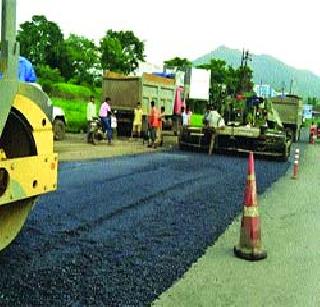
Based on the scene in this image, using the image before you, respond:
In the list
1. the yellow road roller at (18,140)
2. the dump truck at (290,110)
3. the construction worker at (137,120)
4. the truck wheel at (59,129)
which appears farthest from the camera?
the dump truck at (290,110)

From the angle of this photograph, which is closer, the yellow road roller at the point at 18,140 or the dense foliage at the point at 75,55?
the yellow road roller at the point at 18,140

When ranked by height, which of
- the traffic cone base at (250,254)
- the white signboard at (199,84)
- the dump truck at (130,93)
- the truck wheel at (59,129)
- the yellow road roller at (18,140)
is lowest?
the traffic cone base at (250,254)

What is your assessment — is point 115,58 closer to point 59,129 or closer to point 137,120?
point 137,120

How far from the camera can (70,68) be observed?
6594 cm

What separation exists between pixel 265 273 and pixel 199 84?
5141 cm

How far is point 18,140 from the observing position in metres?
4.66

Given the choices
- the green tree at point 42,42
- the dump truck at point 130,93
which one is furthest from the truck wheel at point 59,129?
the green tree at point 42,42

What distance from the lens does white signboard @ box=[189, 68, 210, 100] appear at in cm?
5450

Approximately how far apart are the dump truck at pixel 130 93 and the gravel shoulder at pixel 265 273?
52.6 ft

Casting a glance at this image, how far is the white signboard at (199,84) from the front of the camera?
54.5 metres

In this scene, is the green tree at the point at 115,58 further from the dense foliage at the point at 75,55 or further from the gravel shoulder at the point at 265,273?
Result: the gravel shoulder at the point at 265,273

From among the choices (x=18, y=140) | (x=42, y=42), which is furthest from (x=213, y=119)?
(x=42, y=42)

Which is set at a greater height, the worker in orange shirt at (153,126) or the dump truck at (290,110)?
the dump truck at (290,110)

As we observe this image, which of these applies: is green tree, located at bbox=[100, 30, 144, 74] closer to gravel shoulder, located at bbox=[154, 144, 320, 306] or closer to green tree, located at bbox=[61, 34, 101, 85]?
green tree, located at bbox=[61, 34, 101, 85]
